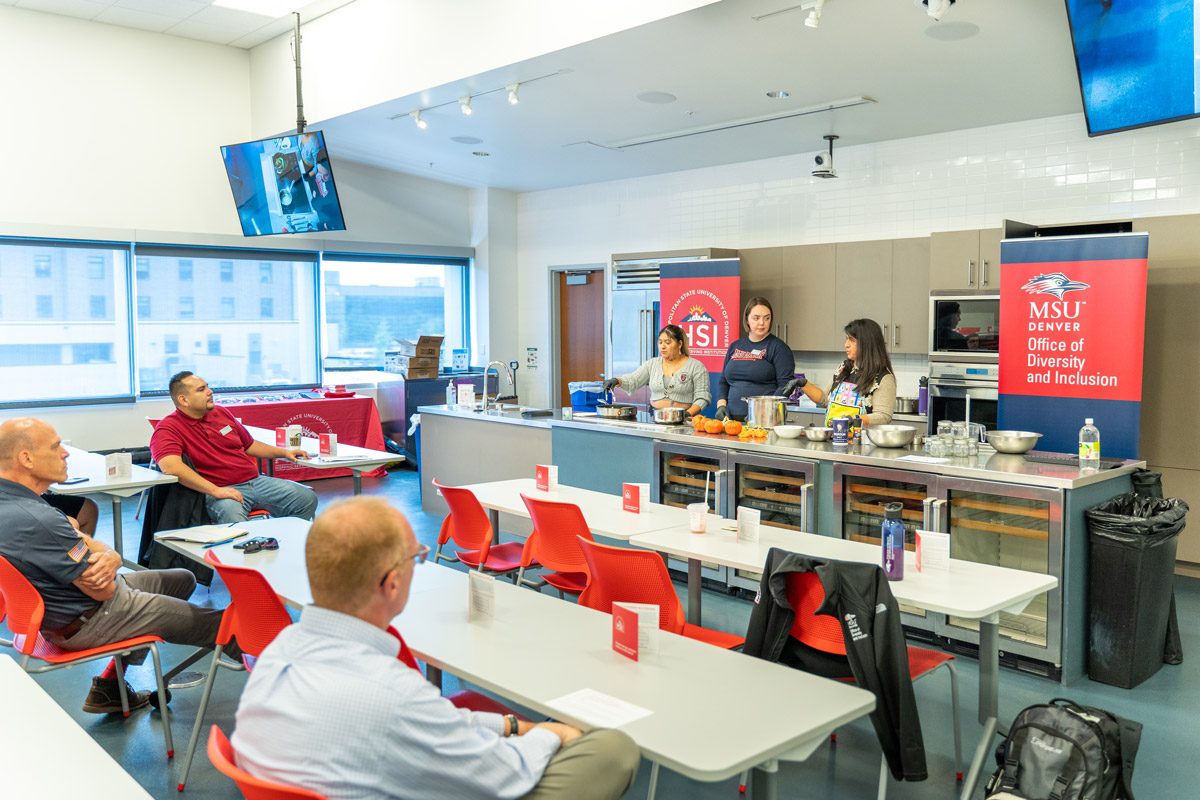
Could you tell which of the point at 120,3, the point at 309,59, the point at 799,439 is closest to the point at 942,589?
the point at 799,439

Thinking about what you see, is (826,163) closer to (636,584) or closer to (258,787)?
(636,584)

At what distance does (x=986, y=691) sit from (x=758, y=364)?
3307 millimetres

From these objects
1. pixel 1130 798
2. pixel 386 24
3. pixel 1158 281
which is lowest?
pixel 1130 798

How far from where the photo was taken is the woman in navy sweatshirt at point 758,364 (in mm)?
6199

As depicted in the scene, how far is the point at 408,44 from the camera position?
702 cm

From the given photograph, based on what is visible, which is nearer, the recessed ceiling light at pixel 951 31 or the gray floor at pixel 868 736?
the gray floor at pixel 868 736

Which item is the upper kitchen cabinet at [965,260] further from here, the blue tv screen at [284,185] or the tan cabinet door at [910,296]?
the blue tv screen at [284,185]

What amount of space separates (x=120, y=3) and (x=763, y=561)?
25.2 ft

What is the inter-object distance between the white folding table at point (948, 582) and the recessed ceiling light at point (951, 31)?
2.93m

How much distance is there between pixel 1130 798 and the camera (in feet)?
9.19

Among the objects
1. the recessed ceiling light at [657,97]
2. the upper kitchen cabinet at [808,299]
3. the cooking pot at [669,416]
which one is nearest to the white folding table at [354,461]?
the cooking pot at [669,416]

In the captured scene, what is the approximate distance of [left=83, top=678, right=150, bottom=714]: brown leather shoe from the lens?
3805 mm

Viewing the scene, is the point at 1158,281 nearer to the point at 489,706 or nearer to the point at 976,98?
the point at 976,98

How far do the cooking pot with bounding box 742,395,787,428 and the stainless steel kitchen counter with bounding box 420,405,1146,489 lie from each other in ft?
0.50
